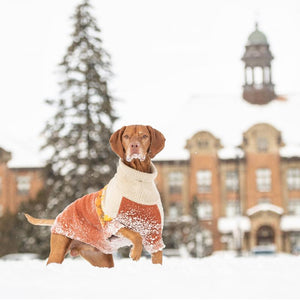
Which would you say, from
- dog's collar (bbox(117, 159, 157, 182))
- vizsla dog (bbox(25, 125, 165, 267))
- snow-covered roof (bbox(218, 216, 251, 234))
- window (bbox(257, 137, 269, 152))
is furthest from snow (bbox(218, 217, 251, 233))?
dog's collar (bbox(117, 159, 157, 182))

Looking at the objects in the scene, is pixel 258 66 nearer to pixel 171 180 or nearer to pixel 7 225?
pixel 171 180

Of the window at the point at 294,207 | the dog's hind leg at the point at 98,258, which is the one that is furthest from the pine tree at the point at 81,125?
the window at the point at 294,207

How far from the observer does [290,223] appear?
62.5 meters

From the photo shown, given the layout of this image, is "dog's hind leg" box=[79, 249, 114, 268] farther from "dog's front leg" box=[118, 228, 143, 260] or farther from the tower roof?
the tower roof

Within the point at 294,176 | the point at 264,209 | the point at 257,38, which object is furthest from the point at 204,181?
the point at 257,38

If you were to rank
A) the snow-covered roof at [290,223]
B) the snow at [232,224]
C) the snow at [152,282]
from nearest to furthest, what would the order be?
the snow at [152,282]
the snow at [232,224]
the snow-covered roof at [290,223]

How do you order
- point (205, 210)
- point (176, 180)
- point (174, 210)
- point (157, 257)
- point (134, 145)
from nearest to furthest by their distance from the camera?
point (134, 145) → point (157, 257) → point (205, 210) → point (174, 210) → point (176, 180)

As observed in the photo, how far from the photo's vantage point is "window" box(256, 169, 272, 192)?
64500mm

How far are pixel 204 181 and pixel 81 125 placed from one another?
32.9m

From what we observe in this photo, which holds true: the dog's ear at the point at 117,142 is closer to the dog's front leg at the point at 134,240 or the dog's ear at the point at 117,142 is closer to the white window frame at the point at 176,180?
the dog's front leg at the point at 134,240

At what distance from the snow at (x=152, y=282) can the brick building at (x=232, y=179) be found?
184 ft

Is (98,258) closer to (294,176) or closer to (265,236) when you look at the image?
(265,236)

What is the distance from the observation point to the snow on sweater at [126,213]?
23.9 ft

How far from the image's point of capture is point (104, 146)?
31797 mm
